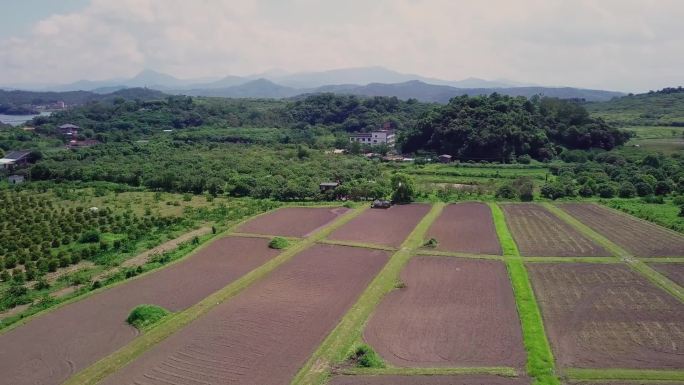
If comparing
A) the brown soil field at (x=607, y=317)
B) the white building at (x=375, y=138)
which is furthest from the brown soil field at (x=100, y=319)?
the white building at (x=375, y=138)

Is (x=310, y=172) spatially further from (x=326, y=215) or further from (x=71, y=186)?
(x=71, y=186)

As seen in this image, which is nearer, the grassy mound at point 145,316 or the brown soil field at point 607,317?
the brown soil field at point 607,317

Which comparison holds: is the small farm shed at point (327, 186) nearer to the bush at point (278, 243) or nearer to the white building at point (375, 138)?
the bush at point (278, 243)

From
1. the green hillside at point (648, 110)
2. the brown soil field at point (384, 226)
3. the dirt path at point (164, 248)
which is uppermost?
the green hillside at point (648, 110)

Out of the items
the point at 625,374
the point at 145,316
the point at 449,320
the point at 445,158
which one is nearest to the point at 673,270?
the point at 625,374

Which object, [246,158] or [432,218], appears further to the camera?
[246,158]

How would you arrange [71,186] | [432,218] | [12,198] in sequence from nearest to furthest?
[432,218]
[12,198]
[71,186]

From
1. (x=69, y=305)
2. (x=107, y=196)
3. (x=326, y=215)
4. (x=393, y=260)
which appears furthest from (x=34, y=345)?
(x=107, y=196)
